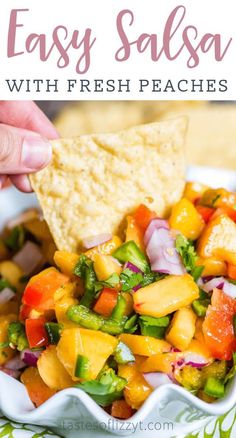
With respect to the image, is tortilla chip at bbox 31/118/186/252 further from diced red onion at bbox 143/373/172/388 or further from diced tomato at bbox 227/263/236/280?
diced red onion at bbox 143/373/172/388

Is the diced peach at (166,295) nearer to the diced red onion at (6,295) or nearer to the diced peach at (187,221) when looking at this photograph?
the diced peach at (187,221)

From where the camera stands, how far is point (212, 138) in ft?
14.5

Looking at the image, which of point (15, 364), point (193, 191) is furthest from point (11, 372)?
point (193, 191)

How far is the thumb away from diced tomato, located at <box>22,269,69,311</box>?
0.44 meters

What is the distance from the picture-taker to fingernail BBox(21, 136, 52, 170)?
8.16 feet

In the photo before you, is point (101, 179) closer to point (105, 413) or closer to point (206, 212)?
point (206, 212)

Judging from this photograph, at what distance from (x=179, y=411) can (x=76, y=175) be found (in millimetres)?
976

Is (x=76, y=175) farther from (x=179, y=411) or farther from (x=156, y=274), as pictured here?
(x=179, y=411)

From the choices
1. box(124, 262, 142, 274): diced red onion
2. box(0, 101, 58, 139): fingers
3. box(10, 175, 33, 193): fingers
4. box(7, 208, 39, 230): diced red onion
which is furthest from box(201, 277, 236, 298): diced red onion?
box(0, 101, 58, 139): fingers

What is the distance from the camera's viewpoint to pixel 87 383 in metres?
2.06

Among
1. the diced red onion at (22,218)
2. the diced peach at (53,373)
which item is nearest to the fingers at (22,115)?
the diced red onion at (22,218)

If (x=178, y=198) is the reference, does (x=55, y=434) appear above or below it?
below

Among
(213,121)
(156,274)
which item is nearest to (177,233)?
(156,274)

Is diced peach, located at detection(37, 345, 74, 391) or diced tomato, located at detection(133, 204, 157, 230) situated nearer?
diced peach, located at detection(37, 345, 74, 391)
